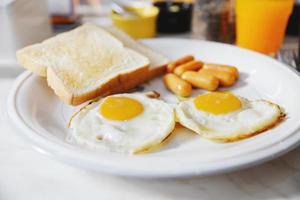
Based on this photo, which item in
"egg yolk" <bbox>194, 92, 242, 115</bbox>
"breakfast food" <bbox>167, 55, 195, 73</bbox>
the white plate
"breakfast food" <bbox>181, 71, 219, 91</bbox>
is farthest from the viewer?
"breakfast food" <bbox>167, 55, 195, 73</bbox>

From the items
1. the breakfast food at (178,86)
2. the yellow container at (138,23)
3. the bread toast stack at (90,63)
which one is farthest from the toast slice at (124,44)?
the yellow container at (138,23)

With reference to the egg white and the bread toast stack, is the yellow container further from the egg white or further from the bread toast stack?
the egg white

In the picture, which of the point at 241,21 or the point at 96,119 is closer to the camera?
the point at 96,119

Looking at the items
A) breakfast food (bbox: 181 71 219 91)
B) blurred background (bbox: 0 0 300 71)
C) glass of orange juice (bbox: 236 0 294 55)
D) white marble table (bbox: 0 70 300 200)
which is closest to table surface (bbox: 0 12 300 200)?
white marble table (bbox: 0 70 300 200)

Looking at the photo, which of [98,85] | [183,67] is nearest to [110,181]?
[98,85]

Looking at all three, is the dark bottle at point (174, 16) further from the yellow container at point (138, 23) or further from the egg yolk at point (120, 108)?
the egg yolk at point (120, 108)

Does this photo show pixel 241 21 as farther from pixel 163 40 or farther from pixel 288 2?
pixel 163 40

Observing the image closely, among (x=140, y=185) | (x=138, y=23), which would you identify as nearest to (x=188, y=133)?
(x=140, y=185)
